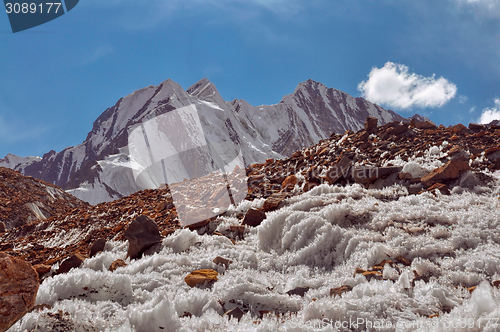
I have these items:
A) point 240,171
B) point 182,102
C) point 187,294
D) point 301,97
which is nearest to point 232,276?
point 187,294

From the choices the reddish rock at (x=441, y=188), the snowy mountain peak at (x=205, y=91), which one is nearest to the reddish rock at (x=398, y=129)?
the reddish rock at (x=441, y=188)

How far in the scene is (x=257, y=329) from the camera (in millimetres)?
2443

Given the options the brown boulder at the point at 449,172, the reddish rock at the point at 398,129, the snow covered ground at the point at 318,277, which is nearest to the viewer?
the snow covered ground at the point at 318,277

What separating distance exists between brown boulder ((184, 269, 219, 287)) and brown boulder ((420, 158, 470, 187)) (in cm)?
556

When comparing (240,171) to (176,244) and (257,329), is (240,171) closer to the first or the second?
(176,244)

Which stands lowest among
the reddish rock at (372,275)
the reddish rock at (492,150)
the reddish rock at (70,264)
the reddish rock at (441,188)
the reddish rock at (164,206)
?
the reddish rock at (372,275)

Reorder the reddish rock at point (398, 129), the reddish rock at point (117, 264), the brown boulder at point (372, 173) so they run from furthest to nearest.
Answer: the reddish rock at point (398, 129) → the brown boulder at point (372, 173) → the reddish rock at point (117, 264)

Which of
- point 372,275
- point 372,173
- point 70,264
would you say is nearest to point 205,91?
point 372,173

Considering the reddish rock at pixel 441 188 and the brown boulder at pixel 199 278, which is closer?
the brown boulder at pixel 199 278

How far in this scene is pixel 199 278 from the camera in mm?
3879

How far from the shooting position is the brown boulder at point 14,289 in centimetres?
226

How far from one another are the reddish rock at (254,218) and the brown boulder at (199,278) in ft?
8.29
